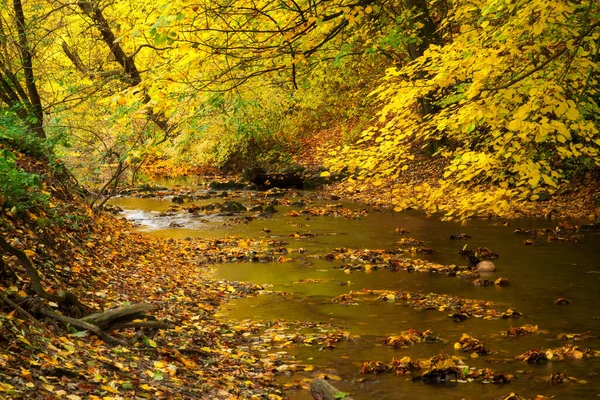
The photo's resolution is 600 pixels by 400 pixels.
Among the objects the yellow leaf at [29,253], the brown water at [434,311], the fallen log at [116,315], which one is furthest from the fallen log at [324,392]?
the yellow leaf at [29,253]

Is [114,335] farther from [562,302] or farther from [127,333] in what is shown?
[562,302]

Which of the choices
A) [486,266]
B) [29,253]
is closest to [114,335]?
[29,253]

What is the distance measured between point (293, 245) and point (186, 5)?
8896 mm

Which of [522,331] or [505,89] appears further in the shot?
[505,89]

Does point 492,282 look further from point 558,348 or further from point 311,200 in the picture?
point 311,200

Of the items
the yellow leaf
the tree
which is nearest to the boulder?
the tree

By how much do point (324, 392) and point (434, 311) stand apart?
3.63m

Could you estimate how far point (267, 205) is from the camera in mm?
20766

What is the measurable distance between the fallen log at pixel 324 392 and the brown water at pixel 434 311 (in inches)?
13.9

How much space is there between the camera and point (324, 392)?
537 cm

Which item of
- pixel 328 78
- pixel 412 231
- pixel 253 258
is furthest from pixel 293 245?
pixel 328 78

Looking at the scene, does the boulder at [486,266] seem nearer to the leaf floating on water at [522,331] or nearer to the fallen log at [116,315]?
the leaf floating on water at [522,331]

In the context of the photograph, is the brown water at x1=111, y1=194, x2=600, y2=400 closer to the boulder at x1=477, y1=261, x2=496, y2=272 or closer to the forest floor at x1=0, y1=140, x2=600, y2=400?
the boulder at x1=477, y1=261, x2=496, y2=272

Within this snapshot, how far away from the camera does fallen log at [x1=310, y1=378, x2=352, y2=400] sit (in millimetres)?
5309
